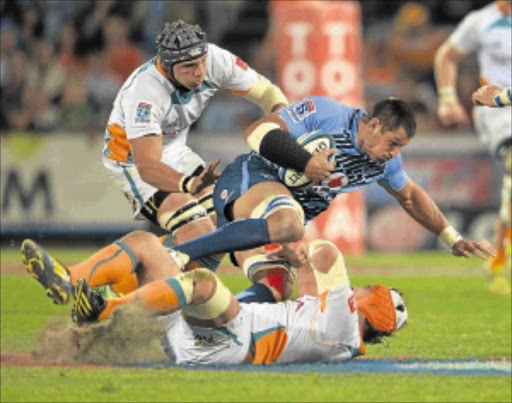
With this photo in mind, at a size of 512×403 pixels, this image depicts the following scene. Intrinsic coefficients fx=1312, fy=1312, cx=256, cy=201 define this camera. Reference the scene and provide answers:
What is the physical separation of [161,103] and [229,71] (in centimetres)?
74

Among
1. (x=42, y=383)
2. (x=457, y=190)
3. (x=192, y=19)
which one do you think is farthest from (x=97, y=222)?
(x=42, y=383)

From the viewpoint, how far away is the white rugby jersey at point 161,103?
29.4 ft

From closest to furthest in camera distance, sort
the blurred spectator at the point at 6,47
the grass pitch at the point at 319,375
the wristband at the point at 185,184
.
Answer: the grass pitch at the point at 319,375 < the wristband at the point at 185,184 < the blurred spectator at the point at 6,47

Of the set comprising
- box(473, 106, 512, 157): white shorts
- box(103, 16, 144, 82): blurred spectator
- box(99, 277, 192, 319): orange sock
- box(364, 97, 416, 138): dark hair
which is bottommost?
box(103, 16, 144, 82): blurred spectator

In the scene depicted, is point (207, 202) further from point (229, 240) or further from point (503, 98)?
point (503, 98)

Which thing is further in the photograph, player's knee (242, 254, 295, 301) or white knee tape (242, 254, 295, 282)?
white knee tape (242, 254, 295, 282)

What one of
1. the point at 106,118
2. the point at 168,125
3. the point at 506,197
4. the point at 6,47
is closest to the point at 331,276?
the point at 168,125

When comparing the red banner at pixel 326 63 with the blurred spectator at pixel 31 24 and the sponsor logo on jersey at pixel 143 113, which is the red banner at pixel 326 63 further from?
the sponsor logo on jersey at pixel 143 113

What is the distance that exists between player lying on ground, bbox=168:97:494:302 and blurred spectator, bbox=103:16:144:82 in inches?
390

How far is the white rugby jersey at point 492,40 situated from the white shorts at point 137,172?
4413mm

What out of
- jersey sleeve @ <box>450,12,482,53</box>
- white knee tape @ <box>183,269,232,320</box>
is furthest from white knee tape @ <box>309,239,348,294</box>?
jersey sleeve @ <box>450,12,482,53</box>

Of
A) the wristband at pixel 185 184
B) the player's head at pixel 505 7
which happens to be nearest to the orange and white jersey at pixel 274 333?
the wristband at pixel 185 184

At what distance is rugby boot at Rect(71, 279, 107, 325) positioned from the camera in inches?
267

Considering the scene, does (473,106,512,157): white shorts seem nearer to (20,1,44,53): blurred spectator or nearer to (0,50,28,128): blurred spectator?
(0,50,28,128): blurred spectator
